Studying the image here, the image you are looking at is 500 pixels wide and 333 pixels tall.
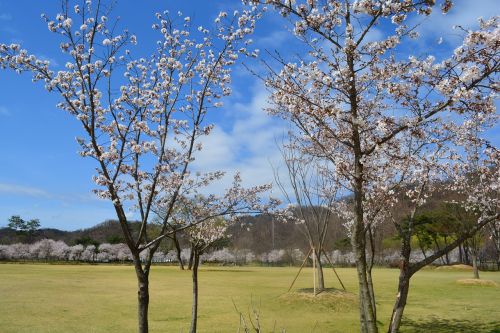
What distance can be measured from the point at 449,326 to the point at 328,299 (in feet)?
17.0

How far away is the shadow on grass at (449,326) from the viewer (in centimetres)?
1235

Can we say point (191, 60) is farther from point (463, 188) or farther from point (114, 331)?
point (463, 188)

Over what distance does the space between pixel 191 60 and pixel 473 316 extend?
13533 millimetres

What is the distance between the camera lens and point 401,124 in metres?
5.52

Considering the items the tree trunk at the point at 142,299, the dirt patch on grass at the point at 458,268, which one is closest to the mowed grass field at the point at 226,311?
the tree trunk at the point at 142,299

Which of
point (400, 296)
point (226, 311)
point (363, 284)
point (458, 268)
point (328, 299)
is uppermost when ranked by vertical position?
point (363, 284)

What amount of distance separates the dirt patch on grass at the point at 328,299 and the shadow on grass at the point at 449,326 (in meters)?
2.87

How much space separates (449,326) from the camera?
42.9 feet

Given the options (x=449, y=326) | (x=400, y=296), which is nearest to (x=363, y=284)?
(x=400, y=296)

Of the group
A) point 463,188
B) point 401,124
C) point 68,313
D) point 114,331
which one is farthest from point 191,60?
point 68,313

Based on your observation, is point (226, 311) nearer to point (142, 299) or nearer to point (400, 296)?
point (142, 299)

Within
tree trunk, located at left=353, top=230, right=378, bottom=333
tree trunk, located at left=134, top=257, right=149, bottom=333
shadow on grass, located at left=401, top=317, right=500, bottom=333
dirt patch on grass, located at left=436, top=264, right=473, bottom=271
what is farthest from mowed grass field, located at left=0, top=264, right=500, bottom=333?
dirt patch on grass, located at left=436, top=264, right=473, bottom=271

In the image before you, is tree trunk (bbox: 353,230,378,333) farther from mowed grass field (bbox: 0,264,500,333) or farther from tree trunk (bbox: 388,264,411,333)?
mowed grass field (bbox: 0,264,500,333)

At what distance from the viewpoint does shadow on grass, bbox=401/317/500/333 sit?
40.5 ft
